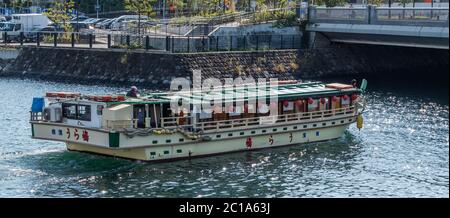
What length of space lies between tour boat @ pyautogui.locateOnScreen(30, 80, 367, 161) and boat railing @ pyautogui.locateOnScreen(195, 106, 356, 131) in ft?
0.18

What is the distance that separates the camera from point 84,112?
137ft

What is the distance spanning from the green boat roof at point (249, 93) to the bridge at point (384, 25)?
1896 cm

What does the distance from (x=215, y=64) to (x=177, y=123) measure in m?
33.1

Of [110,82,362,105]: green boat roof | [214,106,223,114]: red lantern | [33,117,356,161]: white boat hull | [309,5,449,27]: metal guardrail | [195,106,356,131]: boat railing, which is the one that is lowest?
[33,117,356,161]: white boat hull

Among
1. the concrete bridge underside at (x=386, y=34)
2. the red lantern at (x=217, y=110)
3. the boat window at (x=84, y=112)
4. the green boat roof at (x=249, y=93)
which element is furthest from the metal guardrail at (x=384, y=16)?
the boat window at (x=84, y=112)

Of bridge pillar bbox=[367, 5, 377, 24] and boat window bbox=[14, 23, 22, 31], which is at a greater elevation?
bridge pillar bbox=[367, 5, 377, 24]

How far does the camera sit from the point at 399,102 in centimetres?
6322

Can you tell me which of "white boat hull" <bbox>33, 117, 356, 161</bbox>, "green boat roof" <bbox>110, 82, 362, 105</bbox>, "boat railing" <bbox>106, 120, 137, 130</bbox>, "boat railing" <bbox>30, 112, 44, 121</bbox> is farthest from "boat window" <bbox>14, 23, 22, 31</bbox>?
"boat railing" <bbox>106, 120, 137, 130</bbox>

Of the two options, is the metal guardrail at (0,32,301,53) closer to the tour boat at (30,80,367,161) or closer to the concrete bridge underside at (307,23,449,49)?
the concrete bridge underside at (307,23,449,49)

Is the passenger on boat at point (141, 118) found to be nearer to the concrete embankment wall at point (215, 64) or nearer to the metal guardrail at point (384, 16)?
the concrete embankment wall at point (215, 64)

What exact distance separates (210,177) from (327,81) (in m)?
39.2

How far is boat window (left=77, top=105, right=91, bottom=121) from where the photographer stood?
41438 mm

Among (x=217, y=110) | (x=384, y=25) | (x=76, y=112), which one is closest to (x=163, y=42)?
(x=384, y=25)

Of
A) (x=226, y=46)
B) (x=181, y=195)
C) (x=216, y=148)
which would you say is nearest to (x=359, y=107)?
(x=216, y=148)
